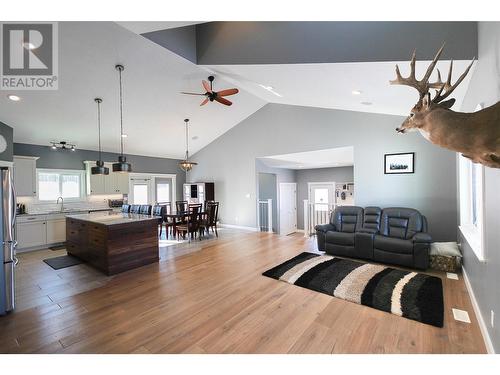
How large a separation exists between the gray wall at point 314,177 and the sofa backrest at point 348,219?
132 inches

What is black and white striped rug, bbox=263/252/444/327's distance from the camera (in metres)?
2.49

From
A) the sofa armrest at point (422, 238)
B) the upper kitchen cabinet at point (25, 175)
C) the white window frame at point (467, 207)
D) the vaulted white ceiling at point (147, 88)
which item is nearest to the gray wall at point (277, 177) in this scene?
the vaulted white ceiling at point (147, 88)

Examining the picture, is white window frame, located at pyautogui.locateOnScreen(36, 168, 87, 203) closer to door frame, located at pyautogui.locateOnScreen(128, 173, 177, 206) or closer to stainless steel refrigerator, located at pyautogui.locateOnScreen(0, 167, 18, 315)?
door frame, located at pyautogui.locateOnScreen(128, 173, 177, 206)

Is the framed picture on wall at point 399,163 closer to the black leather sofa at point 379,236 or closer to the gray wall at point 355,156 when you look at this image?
the gray wall at point 355,156

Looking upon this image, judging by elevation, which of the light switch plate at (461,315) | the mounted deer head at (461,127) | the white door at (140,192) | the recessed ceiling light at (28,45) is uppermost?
the recessed ceiling light at (28,45)

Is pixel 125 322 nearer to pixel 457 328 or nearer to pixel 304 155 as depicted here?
pixel 457 328

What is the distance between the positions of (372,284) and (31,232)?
6.89 meters

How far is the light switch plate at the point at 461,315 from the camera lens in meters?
2.27

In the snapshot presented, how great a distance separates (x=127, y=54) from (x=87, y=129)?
2.90m

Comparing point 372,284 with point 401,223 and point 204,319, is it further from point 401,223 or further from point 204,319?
point 204,319

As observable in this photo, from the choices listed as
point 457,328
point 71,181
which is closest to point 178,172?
point 71,181

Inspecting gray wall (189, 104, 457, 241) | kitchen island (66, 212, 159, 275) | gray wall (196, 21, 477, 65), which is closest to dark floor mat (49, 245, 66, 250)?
kitchen island (66, 212, 159, 275)

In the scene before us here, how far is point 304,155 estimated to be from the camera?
6191mm

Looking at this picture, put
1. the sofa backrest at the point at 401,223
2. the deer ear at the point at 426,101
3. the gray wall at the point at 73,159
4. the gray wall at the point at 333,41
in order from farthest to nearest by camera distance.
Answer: the gray wall at the point at 73,159 → the sofa backrest at the point at 401,223 → the gray wall at the point at 333,41 → the deer ear at the point at 426,101
